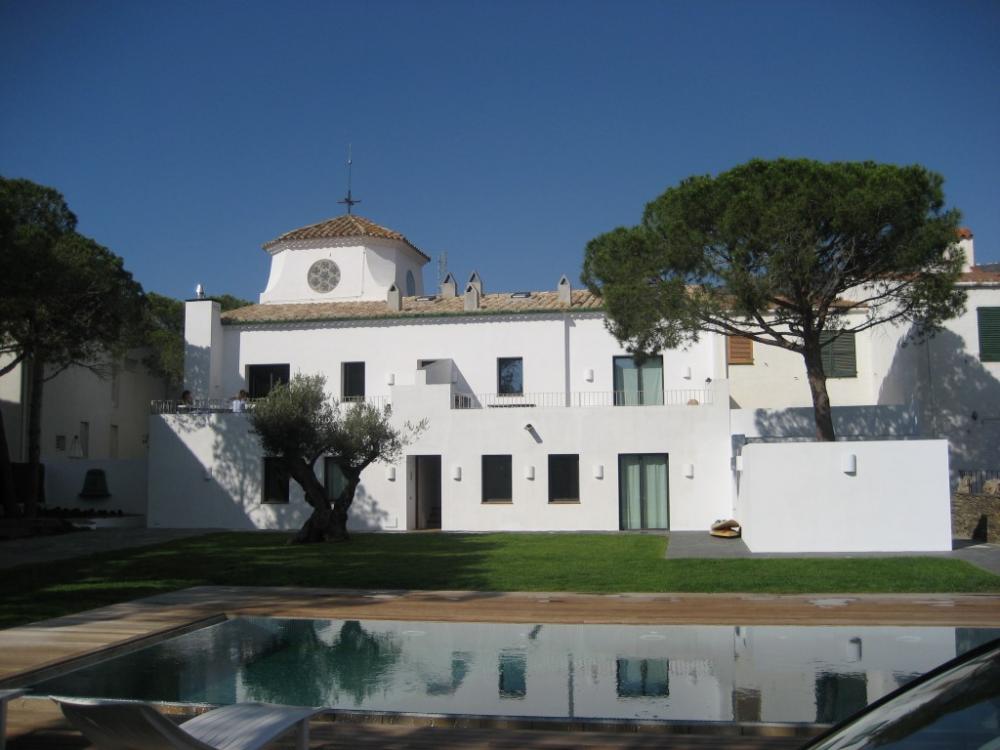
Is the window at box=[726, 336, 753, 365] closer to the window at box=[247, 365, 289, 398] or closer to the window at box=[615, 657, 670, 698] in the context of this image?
the window at box=[247, 365, 289, 398]

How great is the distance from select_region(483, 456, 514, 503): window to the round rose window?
406 inches

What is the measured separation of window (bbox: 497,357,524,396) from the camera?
27.1 m

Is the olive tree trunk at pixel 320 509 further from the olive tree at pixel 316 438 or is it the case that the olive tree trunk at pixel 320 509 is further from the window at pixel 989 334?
the window at pixel 989 334

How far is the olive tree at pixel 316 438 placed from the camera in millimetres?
20234

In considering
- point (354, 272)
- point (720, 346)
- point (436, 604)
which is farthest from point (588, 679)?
point (354, 272)

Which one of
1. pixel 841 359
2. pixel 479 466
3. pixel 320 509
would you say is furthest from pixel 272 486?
pixel 841 359

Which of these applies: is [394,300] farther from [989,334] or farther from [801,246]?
[989,334]

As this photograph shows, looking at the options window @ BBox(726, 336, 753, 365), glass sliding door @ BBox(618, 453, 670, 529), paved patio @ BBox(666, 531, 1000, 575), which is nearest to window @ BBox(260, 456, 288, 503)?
glass sliding door @ BBox(618, 453, 670, 529)

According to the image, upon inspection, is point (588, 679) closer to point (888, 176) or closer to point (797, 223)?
point (797, 223)

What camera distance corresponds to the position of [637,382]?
2650 cm

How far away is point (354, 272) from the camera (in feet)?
104

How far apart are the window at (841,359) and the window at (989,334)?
364cm

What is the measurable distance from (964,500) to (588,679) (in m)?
15.1

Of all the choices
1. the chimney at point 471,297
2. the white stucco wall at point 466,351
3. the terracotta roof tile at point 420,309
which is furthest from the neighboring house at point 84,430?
the chimney at point 471,297
